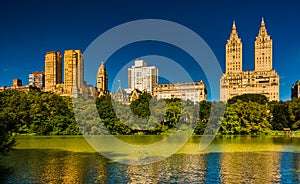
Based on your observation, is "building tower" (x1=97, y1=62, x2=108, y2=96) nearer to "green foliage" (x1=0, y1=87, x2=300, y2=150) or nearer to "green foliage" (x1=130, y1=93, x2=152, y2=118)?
"green foliage" (x1=130, y1=93, x2=152, y2=118)

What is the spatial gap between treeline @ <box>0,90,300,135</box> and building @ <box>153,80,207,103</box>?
43.4 m

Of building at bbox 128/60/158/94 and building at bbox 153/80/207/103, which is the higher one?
building at bbox 128/60/158/94

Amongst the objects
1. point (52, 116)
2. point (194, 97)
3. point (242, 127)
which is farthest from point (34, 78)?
point (242, 127)

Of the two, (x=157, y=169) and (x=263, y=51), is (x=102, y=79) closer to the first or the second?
(x=263, y=51)

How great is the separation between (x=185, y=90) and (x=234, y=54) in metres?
26.6

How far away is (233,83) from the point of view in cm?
11312

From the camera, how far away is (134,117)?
5400cm

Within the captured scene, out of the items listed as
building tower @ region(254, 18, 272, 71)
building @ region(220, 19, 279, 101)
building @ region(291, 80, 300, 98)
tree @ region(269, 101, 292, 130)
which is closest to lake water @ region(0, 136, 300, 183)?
tree @ region(269, 101, 292, 130)

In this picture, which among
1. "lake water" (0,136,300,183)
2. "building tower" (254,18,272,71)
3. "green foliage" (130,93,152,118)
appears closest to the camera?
"lake water" (0,136,300,183)

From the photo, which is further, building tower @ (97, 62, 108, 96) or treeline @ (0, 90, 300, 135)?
building tower @ (97, 62, 108, 96)

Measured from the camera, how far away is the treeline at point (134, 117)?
5000 centimetres

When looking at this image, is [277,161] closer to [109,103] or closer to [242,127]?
[242,127]

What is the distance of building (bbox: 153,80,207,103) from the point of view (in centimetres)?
10284

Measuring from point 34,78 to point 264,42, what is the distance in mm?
97521
